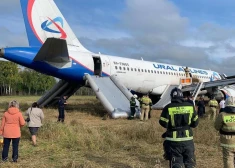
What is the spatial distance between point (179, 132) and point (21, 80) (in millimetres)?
73134

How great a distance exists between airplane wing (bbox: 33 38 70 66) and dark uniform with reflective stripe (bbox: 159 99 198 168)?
11.1 m

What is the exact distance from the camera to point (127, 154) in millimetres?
8250

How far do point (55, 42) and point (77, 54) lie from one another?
108 inches

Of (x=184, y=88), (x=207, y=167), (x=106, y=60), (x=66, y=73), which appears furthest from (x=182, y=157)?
(x=184, y=88)

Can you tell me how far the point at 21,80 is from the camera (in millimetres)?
74625

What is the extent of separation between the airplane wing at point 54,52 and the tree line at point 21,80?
43536 mm

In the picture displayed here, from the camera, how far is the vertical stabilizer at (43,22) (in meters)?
18.1

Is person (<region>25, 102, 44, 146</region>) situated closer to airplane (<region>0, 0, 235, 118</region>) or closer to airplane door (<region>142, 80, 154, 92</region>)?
airplane (<region>0, 0, 235, 118</region>)

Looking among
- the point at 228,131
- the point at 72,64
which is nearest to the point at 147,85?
the point at 72,64

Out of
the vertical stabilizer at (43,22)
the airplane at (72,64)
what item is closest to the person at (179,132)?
the airplane at (72,64)

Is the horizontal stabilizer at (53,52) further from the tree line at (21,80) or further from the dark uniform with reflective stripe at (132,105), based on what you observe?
the tree line at (21,80)

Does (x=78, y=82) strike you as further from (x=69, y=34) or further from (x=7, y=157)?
(x=7, y=157)

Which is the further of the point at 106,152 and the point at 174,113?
the point at 106,152

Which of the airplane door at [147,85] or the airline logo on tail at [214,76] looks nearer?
the airplane door at [147,85]
